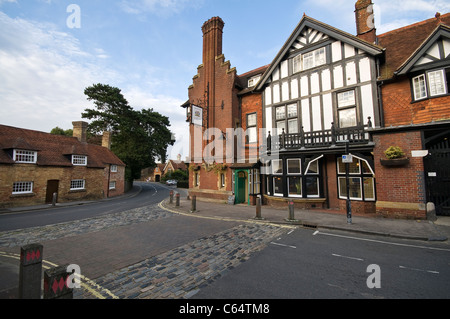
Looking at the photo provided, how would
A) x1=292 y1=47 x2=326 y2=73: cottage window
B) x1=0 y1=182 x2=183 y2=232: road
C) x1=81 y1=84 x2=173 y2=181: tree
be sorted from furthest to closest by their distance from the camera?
x1=81 y1=84 x2=173 y2=181: tree < x1=292 y1=47 x2=326 y2=73: cottage window < x1=0 y1=182 x2=183 y2=232: road

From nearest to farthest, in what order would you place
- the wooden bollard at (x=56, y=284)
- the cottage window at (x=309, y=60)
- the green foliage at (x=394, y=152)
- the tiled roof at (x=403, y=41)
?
the wooden bollard at (x=56, y=284)
the green foliage at (x=394, y=152)
the tiled roof at (x=403, y=41)
the cottage window at (x=309, y=60)

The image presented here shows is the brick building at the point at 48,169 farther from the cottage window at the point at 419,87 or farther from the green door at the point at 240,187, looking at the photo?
the cottage window at the point at 419,87

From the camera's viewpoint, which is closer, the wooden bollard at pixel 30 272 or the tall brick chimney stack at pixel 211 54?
the wooden bollard at pixel 30 272

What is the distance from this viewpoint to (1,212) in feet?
47.9

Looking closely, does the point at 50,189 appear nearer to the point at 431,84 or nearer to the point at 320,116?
the point at 320,116

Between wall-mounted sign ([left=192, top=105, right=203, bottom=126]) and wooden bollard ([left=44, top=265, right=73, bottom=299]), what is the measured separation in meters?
14.2

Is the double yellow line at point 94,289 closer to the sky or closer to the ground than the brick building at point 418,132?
closer to the ground

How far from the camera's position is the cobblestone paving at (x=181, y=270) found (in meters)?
3.98

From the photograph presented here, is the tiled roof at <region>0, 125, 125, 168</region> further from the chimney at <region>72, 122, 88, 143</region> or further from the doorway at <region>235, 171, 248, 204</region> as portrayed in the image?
the doorway at <region>235, 171, 248, 204</region>

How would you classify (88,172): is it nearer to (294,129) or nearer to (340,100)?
(294,129)

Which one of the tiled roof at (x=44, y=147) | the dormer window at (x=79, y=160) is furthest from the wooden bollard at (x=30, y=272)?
the dormer window at (x=79, y=160)

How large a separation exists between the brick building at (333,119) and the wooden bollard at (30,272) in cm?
1132

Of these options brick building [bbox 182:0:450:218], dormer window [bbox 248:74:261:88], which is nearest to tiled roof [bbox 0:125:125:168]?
brick building [bbox 182:0:450:218]

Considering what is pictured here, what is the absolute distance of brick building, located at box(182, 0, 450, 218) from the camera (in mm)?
9758
